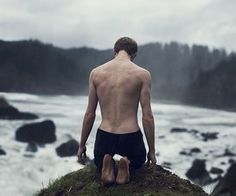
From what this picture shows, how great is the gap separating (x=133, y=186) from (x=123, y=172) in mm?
220

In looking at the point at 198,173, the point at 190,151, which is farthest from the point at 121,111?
the point at 190,151

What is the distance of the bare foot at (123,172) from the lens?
7.61 metres

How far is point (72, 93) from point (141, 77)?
113m

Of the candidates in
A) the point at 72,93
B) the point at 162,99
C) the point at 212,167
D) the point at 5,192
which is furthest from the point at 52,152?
the point at 162,99

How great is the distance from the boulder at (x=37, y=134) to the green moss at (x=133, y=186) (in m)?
37.4

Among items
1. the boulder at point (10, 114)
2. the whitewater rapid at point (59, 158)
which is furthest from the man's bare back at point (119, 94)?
the boulder at point (10, 114)

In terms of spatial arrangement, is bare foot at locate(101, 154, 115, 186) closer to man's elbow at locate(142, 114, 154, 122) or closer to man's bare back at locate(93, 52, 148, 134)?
man's bare back at locate(93, 52, 148, 134)

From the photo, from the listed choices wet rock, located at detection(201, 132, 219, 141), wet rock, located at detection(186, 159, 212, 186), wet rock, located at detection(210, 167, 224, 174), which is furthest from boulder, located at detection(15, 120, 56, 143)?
wet rock, located at detection(201, 132, 219, 141)

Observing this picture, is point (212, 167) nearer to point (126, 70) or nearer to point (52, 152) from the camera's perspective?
point (52, 152)

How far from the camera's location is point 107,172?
25.1 ft

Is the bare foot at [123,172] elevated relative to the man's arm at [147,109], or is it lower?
lower

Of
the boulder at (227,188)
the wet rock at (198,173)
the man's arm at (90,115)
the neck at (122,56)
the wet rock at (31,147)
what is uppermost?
the neck at (122,56)

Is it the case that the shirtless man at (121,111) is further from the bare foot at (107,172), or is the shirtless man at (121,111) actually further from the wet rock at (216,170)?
the wet rock at (216,170)

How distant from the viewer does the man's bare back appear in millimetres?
7844
